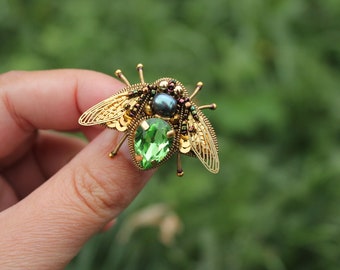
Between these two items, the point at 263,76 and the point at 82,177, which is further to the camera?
the point at 263,76

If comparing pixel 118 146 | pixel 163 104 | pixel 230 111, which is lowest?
pixel 230 111

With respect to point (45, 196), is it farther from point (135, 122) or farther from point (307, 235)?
point (307, 235)

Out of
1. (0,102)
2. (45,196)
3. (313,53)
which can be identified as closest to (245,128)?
→ (313,53)

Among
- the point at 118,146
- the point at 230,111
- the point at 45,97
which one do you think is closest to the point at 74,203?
the point at 118,146

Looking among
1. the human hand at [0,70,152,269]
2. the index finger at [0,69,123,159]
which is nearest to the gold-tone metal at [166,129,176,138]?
the human hand at [0,70,152,269]

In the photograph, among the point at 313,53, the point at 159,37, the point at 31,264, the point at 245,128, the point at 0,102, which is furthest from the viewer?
the point at 313,53

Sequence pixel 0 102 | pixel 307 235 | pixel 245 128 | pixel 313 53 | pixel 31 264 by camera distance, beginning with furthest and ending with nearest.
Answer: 1. pixel 313 53
2. pixel 245 128
3. pixel 307 235
4. pixel 0 102
5. pixel 31 264

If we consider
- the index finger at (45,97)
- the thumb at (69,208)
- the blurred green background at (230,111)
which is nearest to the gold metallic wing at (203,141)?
the thumb at (69,208)

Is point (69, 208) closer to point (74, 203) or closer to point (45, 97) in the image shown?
point (74, 203)
